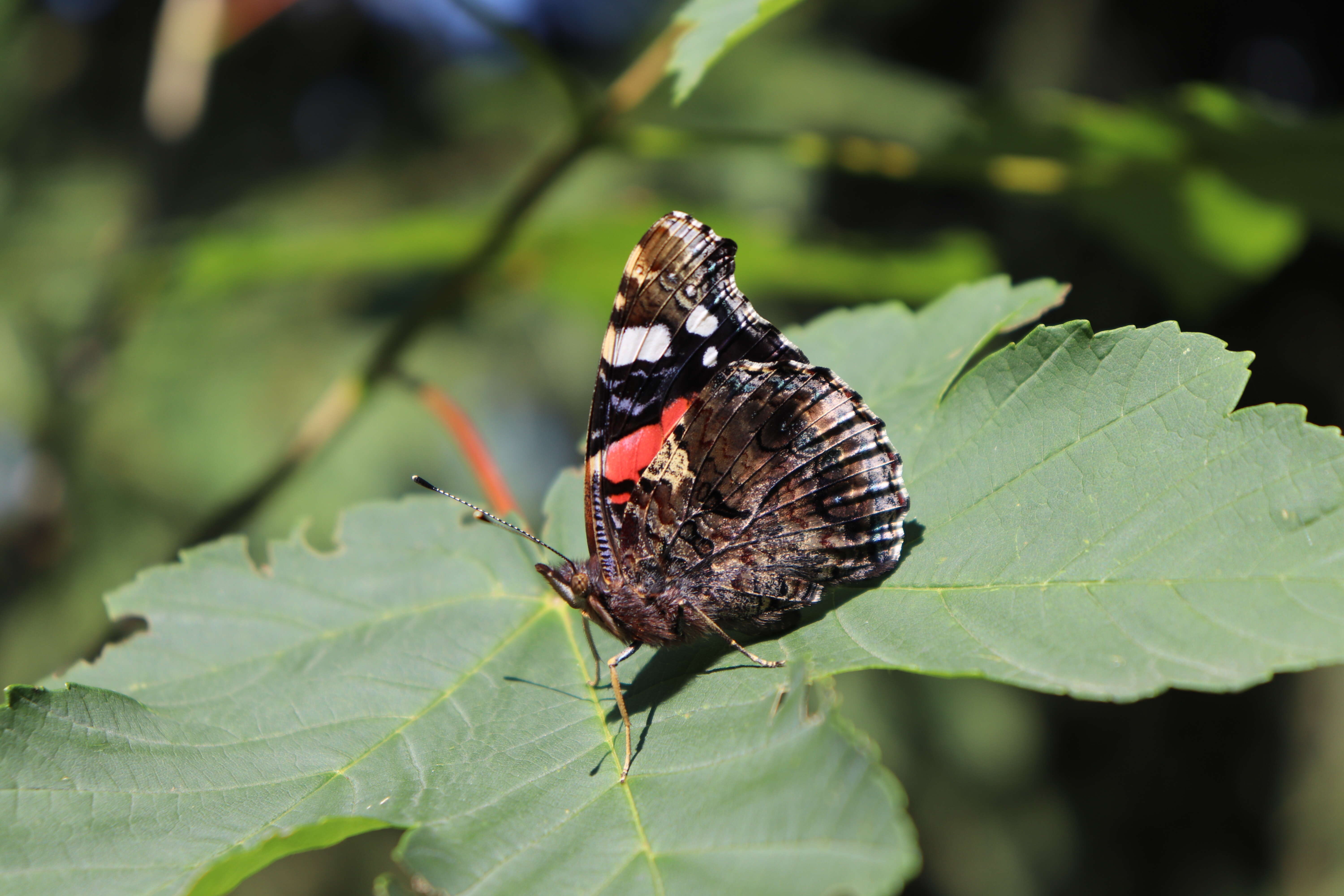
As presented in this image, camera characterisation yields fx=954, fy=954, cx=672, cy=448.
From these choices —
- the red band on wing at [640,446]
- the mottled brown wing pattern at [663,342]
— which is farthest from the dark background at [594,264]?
the red band on wing at [640,446]

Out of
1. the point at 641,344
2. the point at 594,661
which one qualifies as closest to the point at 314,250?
the point at 641,344

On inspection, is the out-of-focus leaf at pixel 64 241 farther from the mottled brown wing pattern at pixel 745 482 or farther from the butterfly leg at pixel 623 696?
the butterfly leg at pixel 623 696

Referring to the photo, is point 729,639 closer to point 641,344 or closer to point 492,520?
point 492,520

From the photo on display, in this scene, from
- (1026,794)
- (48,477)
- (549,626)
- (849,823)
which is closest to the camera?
(849,823)

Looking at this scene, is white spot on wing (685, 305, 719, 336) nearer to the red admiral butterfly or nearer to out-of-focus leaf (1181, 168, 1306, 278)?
the red admiral butterfly

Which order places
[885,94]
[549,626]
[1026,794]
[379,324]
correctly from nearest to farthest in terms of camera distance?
[549,626] → [379,324] → [1026,794] → [885,94]

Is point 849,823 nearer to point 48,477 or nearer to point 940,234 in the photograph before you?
point 940,234

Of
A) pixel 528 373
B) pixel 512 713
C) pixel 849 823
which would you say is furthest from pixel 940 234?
pixel 528 373

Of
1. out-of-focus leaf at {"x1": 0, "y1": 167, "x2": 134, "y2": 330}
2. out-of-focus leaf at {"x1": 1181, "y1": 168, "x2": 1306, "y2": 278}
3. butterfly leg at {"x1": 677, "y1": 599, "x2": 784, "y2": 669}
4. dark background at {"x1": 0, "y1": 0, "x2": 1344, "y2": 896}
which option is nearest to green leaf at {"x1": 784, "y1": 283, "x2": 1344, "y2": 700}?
butterfly leg at {"x1": 677, "y1": 599, "x2": 784, "y2": 669}
